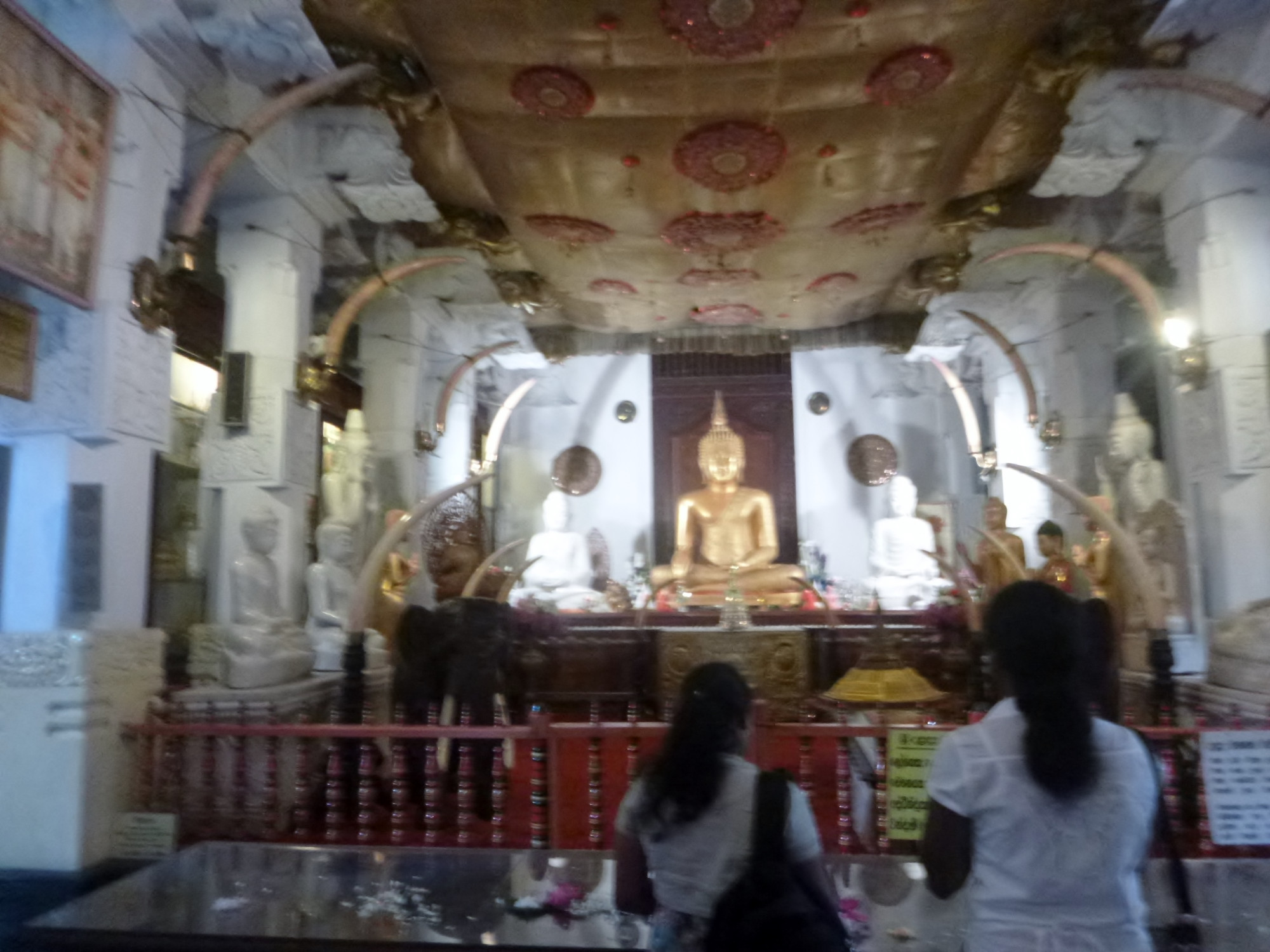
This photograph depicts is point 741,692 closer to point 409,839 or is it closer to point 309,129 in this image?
point 409,839

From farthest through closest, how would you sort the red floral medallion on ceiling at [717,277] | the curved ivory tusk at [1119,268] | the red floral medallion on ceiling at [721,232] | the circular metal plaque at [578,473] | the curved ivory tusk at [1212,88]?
the circular metal plaque at [578,473], the red floral medallion on ceiling at [717,277], the red floral medallion on ceiling at [721,232], the curved ivory tusk at [1119,268], the curved ivory tusk at [1212,88]

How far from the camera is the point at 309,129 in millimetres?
4980

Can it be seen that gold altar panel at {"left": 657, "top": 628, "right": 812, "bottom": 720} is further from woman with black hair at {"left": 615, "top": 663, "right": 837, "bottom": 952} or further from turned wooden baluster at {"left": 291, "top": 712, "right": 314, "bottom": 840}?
woman with black hair at {"left": 615, "top": 663, "right": 837, "bottom": 952}

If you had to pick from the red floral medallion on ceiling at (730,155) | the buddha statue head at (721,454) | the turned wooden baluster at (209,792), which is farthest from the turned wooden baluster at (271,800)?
the buddha statue head at (721,454)

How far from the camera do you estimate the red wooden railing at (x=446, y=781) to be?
2859 millimetres

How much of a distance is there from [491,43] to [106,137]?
1740 mm

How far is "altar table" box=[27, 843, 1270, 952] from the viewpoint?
2.10m

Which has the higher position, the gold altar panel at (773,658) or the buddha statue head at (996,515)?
the buddha statue head at (996,515)

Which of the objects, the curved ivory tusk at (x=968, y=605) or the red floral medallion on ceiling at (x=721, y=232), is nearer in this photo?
the curved ivory tusk at (x=968, y=605)

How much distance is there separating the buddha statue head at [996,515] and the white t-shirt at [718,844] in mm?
6076

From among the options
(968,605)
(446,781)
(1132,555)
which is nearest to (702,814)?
(446,781)

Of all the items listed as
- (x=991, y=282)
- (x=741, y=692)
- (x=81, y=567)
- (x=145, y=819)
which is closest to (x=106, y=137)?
(x=81, y=567)

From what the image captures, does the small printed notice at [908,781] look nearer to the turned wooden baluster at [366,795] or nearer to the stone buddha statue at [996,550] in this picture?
the turned wooden baluster at [366,795]

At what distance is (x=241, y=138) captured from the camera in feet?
13.0
